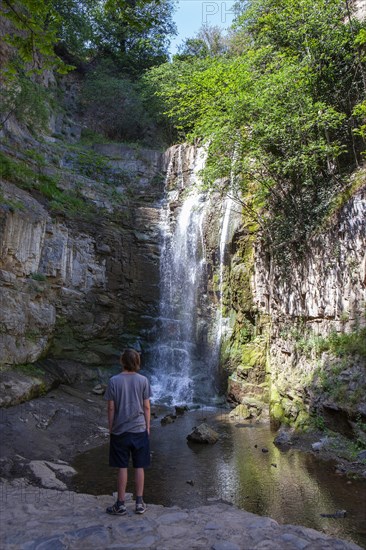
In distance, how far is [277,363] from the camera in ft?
42.3

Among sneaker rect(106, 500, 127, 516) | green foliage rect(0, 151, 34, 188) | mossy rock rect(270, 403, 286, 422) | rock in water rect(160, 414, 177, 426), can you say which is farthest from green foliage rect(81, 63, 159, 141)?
sneaker rect(106, 500, 127, 516)

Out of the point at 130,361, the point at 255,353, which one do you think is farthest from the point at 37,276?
the point at 130,361

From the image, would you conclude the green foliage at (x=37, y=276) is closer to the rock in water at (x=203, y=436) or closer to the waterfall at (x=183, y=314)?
the waterfall at (x=183, y=314)

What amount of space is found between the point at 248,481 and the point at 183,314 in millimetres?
11036

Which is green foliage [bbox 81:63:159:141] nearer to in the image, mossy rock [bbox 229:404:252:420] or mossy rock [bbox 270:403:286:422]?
mossy rock [bbox 229:404:252:420]

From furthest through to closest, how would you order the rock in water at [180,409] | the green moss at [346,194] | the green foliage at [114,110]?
the green foliage at [114,110]
the rock in water at [180,409]
the green moss at [346,194]

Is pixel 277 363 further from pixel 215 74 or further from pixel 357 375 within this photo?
pixel 215 74

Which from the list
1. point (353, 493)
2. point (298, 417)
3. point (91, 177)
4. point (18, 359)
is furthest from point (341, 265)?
point (91, 177)

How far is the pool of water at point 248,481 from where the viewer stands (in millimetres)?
5617

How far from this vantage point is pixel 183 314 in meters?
17.9

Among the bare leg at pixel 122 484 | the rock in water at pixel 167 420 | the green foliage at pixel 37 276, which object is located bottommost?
the rock in water at pixel 167 420

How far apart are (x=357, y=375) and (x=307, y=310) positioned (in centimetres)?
283

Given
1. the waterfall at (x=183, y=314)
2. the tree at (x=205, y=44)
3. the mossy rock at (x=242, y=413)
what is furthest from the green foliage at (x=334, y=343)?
the tree at (x=205, y=44)

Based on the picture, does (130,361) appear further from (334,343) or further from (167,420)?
(167,420)
